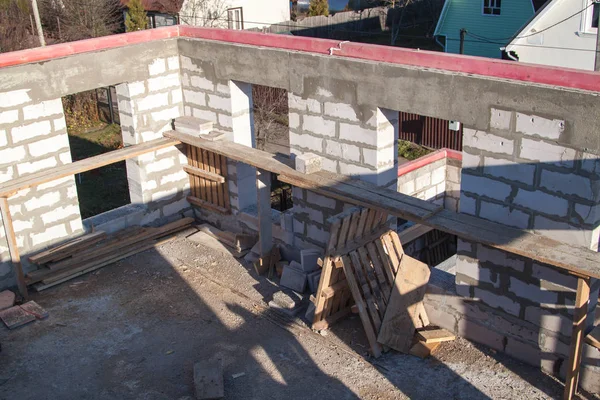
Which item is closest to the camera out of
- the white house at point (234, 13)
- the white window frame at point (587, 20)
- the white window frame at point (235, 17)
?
the white window frame at point (587, 20)

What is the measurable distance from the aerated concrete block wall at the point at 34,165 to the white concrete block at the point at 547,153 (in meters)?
6.21

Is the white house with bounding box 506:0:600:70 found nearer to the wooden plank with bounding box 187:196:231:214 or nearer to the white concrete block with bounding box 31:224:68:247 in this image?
the wooden plank with bounding box 187:196:231:214

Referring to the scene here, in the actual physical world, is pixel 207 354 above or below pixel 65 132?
below

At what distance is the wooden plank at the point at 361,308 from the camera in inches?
304

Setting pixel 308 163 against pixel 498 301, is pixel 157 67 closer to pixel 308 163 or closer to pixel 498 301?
pixel 308 163

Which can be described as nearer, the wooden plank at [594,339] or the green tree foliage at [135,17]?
the wooden plank at [594,339]

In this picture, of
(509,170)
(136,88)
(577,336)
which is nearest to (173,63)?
(136,88)

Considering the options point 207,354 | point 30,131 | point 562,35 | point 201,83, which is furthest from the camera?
point 562,35

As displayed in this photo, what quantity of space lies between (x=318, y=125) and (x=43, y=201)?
13.3ft

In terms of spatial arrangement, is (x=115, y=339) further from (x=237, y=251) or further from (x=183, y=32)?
(x=183, y=32)

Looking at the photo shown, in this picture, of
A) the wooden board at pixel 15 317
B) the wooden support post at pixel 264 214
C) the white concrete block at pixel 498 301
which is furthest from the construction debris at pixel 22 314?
the white concrete block at pixel 498 301

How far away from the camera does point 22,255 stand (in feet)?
31.1

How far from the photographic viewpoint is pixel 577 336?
6547 millimetres

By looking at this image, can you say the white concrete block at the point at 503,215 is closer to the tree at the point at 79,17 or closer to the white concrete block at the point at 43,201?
the white concrete block at the point at 43,201
